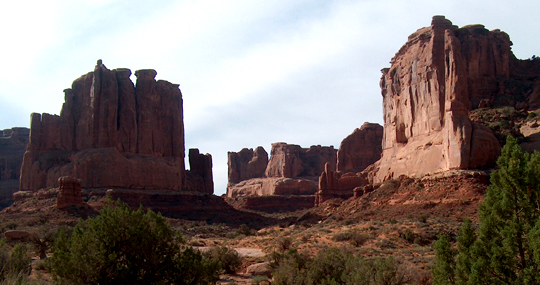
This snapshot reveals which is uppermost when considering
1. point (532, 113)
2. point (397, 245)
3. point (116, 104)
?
point (116, 104)

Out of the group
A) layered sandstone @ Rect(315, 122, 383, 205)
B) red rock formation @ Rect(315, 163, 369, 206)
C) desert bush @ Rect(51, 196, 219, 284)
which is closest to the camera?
desert bush @ Rect(51, 196, 219, 284)

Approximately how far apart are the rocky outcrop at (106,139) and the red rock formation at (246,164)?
2110 inches

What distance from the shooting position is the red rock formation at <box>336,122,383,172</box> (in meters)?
87.5

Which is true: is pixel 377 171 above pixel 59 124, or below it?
below

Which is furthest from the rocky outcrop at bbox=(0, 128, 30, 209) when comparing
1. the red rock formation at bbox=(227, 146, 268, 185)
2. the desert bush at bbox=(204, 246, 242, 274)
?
the desert bush at bbox=(204, 246, 242, 274)

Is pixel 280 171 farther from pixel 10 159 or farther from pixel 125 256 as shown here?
pixel 125 256

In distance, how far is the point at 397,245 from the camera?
98.0ft

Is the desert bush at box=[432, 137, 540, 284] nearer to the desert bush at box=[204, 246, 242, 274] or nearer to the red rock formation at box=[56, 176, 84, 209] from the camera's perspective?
the desert bush at box=[204, 246, 242, 274]

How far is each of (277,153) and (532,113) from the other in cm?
7917

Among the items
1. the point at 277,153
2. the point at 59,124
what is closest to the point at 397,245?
the point at 59,124

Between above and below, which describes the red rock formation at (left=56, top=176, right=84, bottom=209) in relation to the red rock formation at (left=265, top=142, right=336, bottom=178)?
below

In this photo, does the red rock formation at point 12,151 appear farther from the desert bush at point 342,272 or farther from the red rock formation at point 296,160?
the desert bush at point 342,272

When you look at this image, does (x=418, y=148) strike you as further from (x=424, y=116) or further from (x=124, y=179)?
(x=124, y=179)

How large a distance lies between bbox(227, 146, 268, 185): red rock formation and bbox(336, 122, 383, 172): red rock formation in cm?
4282
